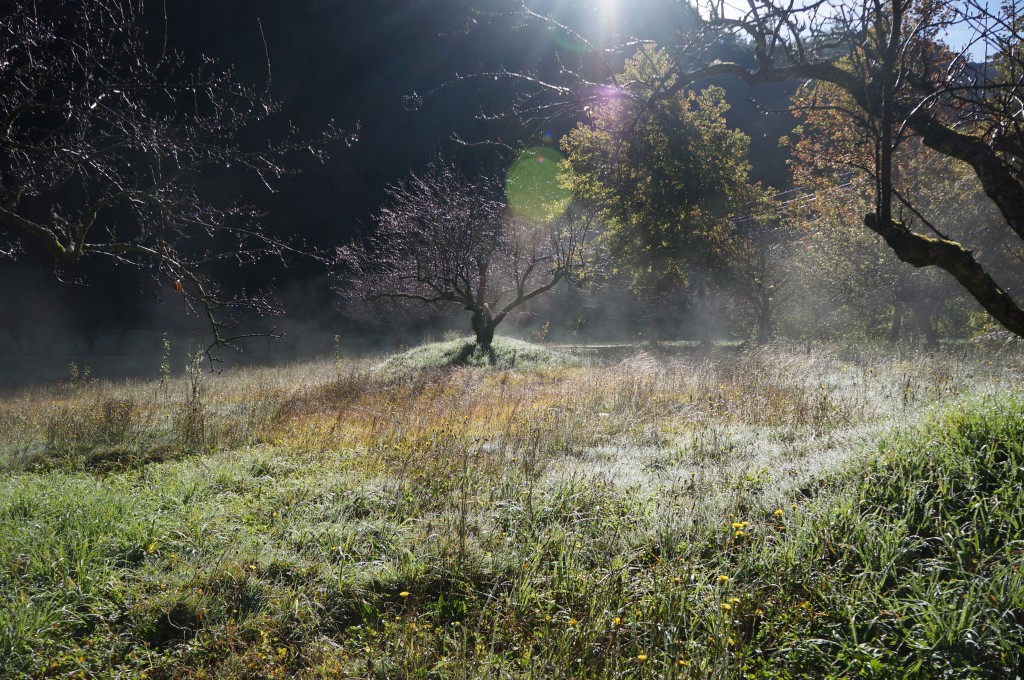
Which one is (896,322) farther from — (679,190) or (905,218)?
(679,190)

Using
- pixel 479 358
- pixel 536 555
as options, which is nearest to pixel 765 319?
pixel 479 358

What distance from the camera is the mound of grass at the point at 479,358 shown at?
54.7ft

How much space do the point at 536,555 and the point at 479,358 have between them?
13705 mm

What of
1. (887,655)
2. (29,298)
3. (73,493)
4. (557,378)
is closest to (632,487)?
(887,655)

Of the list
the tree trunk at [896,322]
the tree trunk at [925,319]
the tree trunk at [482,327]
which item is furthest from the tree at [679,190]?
the tree trunk at [925,319]

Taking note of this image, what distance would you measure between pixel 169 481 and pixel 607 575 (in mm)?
4112

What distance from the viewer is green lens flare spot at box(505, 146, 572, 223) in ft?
89.1

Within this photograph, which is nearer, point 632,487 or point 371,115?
point 632,487

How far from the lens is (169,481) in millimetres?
5289

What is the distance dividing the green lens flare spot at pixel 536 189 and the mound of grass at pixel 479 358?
919cm

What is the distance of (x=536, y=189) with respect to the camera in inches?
1242

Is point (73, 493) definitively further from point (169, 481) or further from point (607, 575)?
point (607, 575)

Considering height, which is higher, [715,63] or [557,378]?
[715,63]

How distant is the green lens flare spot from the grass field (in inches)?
832
